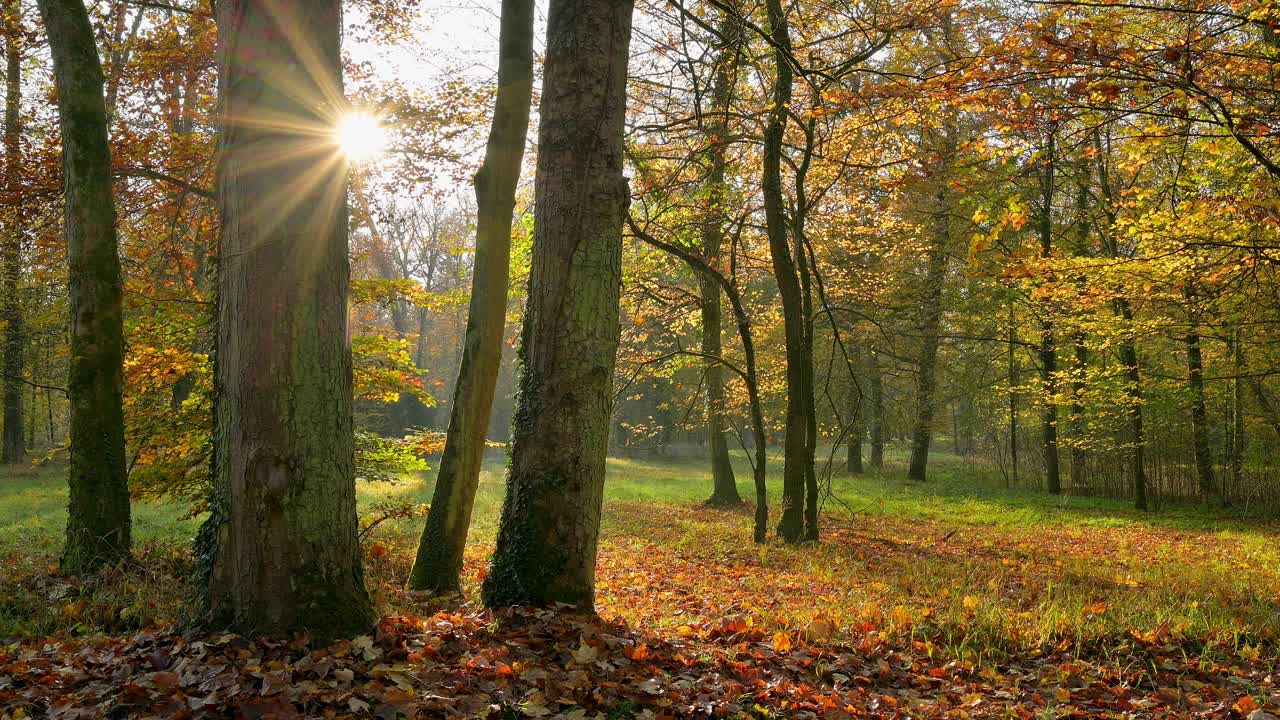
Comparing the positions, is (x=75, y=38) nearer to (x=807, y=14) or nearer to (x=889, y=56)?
(x=807, y=14)

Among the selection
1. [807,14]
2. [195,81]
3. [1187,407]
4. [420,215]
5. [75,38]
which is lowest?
[1187,407]

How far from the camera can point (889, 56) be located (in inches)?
633

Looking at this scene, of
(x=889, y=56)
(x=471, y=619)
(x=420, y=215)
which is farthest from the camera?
(x=420, y=215)

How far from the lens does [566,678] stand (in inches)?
126

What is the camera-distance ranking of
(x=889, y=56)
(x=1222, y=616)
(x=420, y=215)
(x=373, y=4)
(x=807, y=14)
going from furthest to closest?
1. (x=420, y=215)
2. (x=889, y=56)
3. (x=373, y=4)
4. (x=807, y=14)
5. (x=1222, y=616)

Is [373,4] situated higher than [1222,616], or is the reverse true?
[373,4]

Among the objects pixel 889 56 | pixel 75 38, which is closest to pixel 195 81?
pixel 75 38

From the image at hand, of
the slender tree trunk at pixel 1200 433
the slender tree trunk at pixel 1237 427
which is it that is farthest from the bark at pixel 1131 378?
the slender tree trunk at pixel 1237 427

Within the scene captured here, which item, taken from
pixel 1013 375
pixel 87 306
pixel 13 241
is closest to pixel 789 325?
pixel 87 306

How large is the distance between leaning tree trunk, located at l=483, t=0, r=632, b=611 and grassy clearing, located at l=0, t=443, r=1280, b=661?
1008 mm

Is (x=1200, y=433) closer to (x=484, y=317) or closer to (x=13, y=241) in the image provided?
(x=484, y=317)

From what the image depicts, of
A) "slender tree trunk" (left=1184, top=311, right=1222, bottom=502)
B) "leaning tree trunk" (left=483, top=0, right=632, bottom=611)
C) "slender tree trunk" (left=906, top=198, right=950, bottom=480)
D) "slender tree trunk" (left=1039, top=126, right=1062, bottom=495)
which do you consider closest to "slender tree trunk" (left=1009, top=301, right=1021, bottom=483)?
"slender tree trunk" (left=1039, top=126, right=1062, bottom=495)

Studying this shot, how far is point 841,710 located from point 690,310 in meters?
13.7

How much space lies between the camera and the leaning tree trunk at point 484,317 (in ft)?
19.6
